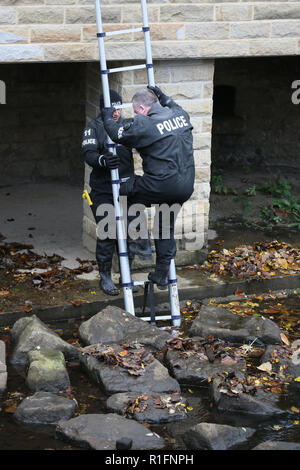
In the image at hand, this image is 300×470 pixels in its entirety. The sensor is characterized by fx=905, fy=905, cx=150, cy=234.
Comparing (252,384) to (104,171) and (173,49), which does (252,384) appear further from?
(173,49)

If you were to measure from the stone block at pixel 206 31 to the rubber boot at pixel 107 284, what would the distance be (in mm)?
2661

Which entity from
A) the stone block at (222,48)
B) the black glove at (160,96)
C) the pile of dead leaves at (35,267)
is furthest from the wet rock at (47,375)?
the stone block at (222,48)

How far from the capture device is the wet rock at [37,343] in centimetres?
833

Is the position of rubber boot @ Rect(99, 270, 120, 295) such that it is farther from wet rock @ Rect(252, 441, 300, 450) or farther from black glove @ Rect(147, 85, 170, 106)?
wet rock @ Rect(252, 441, 300, 450)

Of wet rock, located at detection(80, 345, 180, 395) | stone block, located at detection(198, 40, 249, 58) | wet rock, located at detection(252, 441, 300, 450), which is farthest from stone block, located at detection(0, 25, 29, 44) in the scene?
wet rock, located at detection(252, 441, 300, 450)

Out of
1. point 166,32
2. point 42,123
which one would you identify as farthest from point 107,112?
point 42,123

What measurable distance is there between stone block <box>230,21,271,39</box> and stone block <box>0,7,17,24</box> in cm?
241

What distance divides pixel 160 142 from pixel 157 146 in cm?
5

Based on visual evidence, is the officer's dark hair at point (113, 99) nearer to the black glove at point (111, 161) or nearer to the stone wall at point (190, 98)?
the black glove at point (111, 161)

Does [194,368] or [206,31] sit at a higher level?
[206,31]

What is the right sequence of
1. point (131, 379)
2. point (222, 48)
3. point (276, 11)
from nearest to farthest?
point (131, 379)
point (222, 48)
point (276, 11)

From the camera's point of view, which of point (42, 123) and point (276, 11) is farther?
point (42, 123)

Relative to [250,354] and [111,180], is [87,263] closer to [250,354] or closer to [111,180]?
[111,180]

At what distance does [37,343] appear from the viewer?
834 cm
